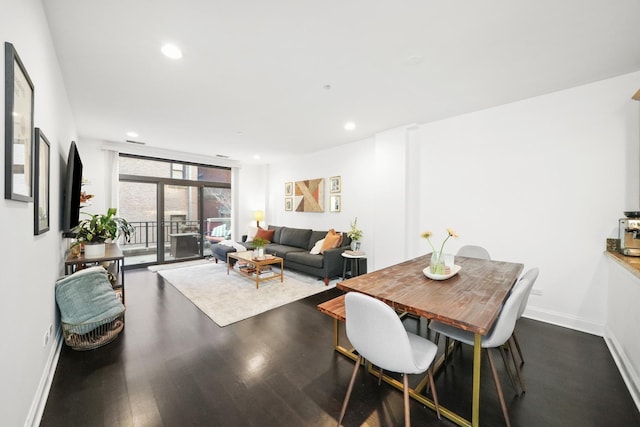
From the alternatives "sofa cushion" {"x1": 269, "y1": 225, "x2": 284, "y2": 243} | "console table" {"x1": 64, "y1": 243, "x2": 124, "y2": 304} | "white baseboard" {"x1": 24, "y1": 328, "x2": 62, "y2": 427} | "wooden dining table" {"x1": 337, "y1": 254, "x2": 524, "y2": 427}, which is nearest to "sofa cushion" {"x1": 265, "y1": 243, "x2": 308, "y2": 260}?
"sofa cushion" {"x1": 269, "y1": 225, "x2": 284, "y2": 243}

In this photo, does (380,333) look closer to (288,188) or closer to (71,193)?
(71,193)

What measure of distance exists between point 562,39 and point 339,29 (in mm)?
1765

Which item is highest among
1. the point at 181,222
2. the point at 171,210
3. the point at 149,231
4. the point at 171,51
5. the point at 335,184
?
the point at 171,51

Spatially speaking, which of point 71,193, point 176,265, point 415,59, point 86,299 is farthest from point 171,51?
point 176,265

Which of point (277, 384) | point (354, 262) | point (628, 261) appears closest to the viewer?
point (277, 384)

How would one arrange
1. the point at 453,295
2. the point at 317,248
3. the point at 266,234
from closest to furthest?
1. the point at 453,295
2. the point at 317,248
3. the point at 266,234

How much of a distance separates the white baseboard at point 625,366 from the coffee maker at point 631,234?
809mm

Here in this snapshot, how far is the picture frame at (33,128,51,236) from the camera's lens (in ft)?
5.20

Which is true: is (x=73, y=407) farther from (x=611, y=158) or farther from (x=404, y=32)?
(x=611, y=158)

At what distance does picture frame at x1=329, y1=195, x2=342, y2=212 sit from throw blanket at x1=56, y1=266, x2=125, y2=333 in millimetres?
3794

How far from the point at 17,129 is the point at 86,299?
5.73ft

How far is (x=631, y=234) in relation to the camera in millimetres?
2270

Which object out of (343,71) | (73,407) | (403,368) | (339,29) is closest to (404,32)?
(339,29)

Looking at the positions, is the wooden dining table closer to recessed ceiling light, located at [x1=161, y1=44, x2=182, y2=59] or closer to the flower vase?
the flower vase
